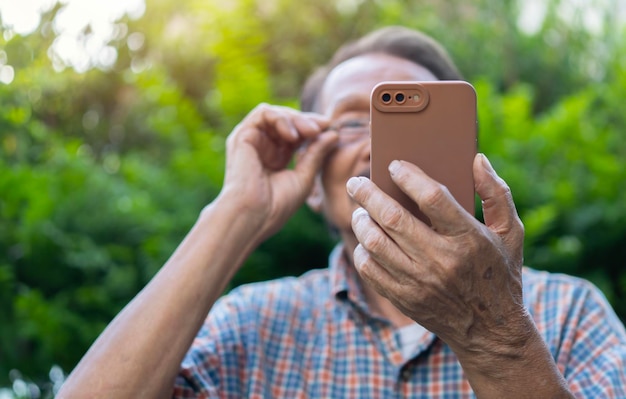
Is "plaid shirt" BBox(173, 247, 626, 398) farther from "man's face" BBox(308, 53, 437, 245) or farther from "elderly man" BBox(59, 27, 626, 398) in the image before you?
"man's face" BBox(308, 53, 437, 245)

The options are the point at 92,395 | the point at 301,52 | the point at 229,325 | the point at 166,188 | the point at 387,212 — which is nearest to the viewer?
the point at 387,212

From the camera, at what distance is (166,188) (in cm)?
278

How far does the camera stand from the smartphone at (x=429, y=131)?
1.33 m

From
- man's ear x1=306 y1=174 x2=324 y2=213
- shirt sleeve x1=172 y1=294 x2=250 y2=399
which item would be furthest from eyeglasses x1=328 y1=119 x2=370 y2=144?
shirt sleeve x1=172 y1=294 x2=250 y2=399

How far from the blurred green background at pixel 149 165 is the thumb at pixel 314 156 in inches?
22.7

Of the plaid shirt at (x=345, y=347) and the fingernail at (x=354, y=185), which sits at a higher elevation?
the fingernail at (x=354, y=185)

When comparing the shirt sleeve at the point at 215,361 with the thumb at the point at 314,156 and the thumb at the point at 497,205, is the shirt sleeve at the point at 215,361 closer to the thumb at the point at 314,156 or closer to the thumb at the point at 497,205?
the thumb at the point at 314,156

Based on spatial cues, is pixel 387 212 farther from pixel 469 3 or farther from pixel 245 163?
pixel 469 3

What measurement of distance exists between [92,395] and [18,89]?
1.34 m

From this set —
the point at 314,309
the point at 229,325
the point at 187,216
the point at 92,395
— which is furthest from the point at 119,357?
the point at 187,216

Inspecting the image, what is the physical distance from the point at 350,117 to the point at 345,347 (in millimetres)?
661

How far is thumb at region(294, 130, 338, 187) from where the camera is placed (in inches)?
80.6

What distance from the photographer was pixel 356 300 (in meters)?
1.96

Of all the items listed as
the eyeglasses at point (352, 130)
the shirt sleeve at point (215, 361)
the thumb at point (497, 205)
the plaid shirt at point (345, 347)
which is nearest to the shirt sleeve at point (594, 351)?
the plaid shirt at point (345, 347)
